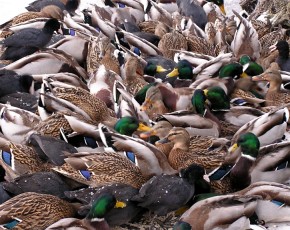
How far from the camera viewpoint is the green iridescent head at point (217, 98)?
7090mm

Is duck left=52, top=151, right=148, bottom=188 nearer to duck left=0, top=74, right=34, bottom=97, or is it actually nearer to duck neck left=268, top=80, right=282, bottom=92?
duck left=0, top=74, right=34, bottom=97

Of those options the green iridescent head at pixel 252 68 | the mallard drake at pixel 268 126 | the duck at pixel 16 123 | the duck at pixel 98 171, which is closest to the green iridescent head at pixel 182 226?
the duck at pixel 98 171

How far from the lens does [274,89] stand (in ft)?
25.0

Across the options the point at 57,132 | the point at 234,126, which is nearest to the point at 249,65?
the point at 234,126

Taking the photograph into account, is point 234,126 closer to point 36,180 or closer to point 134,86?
point 134,86

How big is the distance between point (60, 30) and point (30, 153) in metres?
3.26

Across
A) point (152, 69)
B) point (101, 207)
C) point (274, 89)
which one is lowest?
point (274, 89)

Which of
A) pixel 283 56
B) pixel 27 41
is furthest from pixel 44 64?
pixel 283 56

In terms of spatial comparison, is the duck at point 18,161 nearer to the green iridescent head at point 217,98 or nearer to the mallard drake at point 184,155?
the mallard drake at point 184,155

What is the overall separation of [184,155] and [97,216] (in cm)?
119

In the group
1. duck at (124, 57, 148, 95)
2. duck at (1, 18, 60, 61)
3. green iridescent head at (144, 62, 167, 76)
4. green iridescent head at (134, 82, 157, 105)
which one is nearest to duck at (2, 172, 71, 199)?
green iridescent head at (134, 82, 157, 105)

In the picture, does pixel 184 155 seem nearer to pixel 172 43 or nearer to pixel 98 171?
pixel 98 171

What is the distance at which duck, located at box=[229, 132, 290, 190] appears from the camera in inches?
240

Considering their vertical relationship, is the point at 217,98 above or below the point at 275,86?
above
